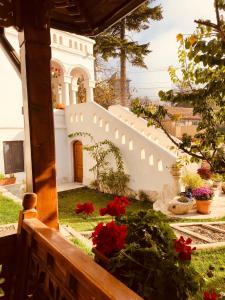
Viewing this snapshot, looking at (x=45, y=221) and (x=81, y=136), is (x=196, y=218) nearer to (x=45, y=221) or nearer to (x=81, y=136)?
(x=45, y=221)

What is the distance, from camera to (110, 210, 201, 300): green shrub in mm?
1539

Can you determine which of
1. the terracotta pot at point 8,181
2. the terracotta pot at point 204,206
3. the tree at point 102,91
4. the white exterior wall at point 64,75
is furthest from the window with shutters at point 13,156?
the tree at point 102,91

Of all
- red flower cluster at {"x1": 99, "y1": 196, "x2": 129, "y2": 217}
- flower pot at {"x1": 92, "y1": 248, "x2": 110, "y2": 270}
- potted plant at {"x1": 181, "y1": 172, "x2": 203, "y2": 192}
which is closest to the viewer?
flower pot at {"x1": 92, "y1": 248, "x2": 110, "y2": 270}

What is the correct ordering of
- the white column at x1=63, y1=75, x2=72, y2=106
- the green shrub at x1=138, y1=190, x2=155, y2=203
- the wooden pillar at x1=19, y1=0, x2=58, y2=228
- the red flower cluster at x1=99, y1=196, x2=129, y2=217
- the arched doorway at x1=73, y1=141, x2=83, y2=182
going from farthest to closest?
1. the white column at x1=63, y1=75, x2=72, y2=106
2. the arched doorway at x1=73, y1=141, x2=83, y2=182
3. the green shrub at x1=138, y1=190, x2=155, y2=203
4. the wooden pillar at x1=19, y1=0, x2=58, y2=228
5. the red flower cluster at x1=99, y1=196, x2=129, y2=217

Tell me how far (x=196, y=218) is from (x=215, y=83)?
6740mm

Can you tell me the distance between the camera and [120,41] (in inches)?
695

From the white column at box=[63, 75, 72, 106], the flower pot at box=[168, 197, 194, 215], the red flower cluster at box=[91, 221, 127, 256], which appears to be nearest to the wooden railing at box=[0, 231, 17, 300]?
the red flower cluster at box=[91, 221, 127, 256]

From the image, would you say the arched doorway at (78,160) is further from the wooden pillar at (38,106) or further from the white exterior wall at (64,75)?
the wooden pillar at (38,106)

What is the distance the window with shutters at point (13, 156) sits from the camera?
1304 cm

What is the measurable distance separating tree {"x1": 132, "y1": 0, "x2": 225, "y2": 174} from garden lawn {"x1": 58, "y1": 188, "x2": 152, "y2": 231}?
513cm

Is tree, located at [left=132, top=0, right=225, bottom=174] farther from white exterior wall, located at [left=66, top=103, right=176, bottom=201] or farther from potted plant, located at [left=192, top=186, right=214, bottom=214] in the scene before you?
white exterior wall, located at [left=66, top=103, right=176, bottom=201]

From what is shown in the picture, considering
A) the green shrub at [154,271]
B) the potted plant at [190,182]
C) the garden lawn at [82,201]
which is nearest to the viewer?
the green shrub at [154,271]

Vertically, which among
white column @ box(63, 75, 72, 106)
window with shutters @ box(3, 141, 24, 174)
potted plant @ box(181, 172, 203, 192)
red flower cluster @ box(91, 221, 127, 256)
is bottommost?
potted plant @ box(181, 172, 203, 192)

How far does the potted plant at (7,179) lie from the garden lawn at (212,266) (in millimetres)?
9485
